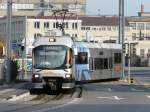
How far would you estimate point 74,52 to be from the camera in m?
37.9

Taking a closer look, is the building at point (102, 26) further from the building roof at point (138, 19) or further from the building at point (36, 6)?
the building roof at point (138, 19)

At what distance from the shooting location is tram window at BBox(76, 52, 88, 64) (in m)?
42.8

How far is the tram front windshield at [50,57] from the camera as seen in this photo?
3572 centimetres

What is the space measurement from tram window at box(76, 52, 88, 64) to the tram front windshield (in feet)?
19.0

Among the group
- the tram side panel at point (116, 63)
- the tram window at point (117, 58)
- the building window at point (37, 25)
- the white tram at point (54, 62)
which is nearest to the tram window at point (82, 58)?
the white tram at point (54, 62)

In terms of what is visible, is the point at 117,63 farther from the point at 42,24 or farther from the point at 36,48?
the point at 42,24

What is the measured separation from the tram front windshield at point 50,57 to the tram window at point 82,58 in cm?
580

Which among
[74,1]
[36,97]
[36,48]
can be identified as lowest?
[36,97]

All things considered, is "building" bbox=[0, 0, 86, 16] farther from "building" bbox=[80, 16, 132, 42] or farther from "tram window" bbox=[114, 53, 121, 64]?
"tram window" bbox=[114, 53, 121, 64]

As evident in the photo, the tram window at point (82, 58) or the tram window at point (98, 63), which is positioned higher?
the tram window at point (82, 58)

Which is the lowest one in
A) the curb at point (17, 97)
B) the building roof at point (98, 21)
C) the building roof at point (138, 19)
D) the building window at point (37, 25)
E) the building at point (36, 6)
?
the curb at point (17, 97)

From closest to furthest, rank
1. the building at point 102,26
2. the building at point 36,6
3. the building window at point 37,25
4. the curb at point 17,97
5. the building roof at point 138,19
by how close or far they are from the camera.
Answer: the curb at point 17,97, the building window at point 37,25, the building at point 36,6, the building at point 102,26, the building roof at point 138,19

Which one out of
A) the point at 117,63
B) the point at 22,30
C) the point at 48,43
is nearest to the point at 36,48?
the point at 48,43

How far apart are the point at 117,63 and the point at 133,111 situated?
32.2m
